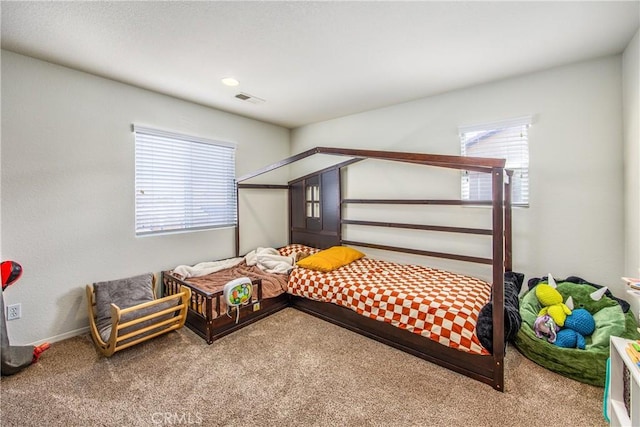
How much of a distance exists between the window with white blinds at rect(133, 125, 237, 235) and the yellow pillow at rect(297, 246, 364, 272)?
1339 millimetres

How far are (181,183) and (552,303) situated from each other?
12.6 ft

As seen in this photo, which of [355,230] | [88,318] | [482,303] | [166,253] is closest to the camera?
[482,303]

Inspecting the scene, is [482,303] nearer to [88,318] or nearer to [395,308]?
[395,308]

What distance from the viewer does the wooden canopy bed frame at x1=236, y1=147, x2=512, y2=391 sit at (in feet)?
5.69

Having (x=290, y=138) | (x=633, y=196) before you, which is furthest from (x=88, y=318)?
(x=633, y=196)

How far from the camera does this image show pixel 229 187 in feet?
12.3

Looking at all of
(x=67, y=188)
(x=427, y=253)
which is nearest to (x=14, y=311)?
(x=67, y=188)

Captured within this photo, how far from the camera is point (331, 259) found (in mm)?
3188

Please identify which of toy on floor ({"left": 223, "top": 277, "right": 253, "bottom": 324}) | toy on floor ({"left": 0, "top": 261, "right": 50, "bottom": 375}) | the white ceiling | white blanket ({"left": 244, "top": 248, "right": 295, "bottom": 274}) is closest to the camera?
the white ceiling

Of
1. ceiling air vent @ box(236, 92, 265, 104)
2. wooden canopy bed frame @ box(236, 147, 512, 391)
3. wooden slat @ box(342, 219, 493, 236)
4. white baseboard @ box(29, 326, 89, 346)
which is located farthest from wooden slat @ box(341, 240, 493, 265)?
white baseboard @ box(29, 326, 89, 346)

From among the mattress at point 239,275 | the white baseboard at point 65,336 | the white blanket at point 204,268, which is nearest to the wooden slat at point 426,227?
the mattress at point 239,275

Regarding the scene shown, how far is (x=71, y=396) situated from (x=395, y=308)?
2.30 m

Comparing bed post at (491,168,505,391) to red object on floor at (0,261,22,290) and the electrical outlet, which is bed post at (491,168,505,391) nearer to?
red object on floor at (0,261,22,290)

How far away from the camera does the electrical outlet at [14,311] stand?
2.16 meters
